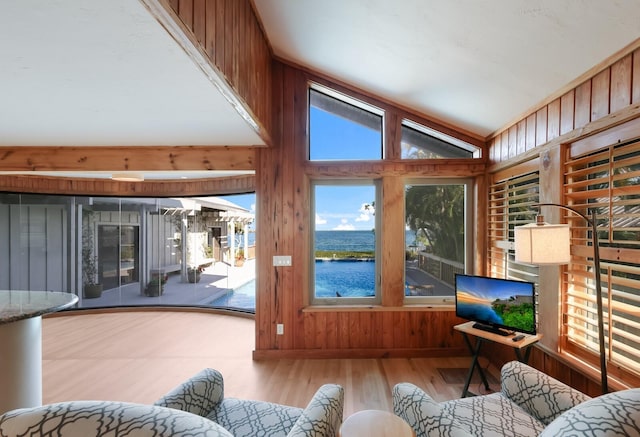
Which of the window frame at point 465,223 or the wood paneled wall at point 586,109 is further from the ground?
the wood paneled wall at point 586,109

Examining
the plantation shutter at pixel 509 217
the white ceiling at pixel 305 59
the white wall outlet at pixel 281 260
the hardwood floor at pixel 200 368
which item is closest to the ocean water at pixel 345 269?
the white wall outlet at pixel 281 260

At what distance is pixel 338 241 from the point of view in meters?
3.55

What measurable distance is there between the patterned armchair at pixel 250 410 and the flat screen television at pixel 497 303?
5.46 feet

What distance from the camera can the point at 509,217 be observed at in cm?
303

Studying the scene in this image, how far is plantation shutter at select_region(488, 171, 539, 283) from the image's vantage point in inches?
105

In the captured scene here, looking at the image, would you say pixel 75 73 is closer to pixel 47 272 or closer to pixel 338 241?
pixel 338 241

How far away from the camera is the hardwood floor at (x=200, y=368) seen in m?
2.61

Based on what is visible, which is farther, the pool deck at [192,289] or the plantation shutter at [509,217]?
the pool deck at [192,289]

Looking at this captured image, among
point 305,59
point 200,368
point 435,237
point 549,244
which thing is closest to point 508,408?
point 549,244

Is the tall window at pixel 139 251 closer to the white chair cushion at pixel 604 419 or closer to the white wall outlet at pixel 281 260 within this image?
the white wall outlet at pixel 281 260

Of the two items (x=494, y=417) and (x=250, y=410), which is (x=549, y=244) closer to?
(x=494, y=417)

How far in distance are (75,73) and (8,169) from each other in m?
2.57

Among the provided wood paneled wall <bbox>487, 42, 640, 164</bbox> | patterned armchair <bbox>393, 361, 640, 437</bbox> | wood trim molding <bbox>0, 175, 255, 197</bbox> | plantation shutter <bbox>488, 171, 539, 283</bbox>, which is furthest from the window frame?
wood trim molding <bbox>0, 175, 255, 197</bbox>

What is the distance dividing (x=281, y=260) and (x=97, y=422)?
2.57 metres
